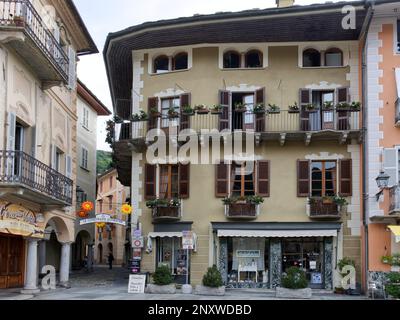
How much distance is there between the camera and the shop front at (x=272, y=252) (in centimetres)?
2788

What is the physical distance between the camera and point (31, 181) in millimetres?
19500

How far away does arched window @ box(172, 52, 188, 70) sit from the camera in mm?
30141

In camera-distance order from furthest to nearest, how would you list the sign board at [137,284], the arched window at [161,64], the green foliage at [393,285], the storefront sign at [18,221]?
the arched window at [161,64] < the sign board at [137,284] < the green foliage at [393,285] < the storefront sign at [18,221]

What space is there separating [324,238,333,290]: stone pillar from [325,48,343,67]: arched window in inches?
320

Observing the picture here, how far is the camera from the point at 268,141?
28.8 meters

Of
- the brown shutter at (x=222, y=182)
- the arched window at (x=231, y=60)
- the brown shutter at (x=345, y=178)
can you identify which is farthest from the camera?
the arched window at (x=231, y=60)

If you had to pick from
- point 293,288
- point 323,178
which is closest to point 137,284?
point 293,288

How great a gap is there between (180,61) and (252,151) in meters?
5.78

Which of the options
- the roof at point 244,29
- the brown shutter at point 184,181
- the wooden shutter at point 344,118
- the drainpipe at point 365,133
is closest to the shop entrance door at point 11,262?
the brown shutter at point 184,181

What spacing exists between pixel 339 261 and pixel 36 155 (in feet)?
45.1

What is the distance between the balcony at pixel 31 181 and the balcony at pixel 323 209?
1065 centimetres

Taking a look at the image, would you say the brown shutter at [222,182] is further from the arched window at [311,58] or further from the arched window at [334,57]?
the arched window at [334,57]

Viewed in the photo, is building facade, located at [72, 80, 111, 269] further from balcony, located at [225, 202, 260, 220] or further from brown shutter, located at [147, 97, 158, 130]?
balcony, located at [225, 202, 260, 220]
